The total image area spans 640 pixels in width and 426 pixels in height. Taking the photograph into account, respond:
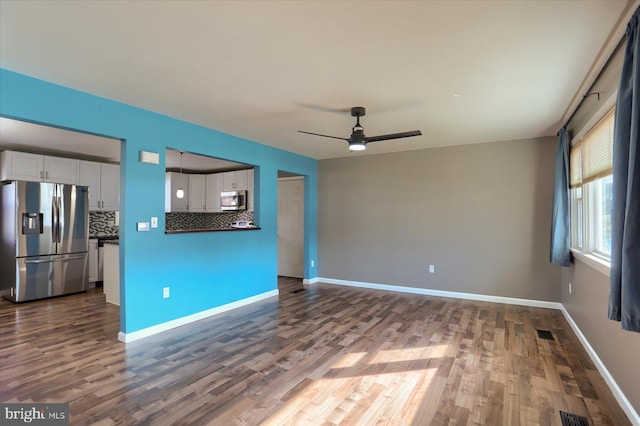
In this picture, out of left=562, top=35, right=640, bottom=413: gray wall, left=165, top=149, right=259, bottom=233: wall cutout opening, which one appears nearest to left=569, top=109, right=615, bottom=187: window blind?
left=562, top=35, right=640, bottom=413: gray wall

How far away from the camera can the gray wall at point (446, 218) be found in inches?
185

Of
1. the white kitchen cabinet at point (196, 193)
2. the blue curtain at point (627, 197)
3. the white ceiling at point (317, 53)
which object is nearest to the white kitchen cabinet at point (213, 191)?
the white kitchen cabinet at point (196, 193)

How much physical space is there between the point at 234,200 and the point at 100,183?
2444 millimetres

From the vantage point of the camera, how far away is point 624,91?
1.72 m

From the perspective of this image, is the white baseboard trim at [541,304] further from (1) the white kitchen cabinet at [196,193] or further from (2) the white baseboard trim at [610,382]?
(1) the white kitchen cabinet at [196,193]

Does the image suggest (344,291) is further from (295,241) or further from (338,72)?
(338,72)

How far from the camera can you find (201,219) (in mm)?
7836

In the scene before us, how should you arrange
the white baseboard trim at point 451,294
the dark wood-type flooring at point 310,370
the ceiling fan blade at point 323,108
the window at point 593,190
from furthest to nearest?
the white baseboard trim at point 451,294 → the ceiling fan blade at point 323,108 → the window at point 593,190 → the dark wood-type flooring at point 310,370

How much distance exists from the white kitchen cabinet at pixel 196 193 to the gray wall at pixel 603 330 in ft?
22.5

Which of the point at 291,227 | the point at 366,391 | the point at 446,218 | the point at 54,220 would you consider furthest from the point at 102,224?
the point at 446,218

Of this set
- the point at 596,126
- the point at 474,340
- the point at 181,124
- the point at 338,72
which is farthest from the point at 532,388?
the point at 181,124

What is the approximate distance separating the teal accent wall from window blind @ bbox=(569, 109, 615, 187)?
159 inches

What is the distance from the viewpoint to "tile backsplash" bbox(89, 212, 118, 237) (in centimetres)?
624

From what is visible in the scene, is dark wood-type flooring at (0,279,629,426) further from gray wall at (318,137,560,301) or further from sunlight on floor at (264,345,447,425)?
gray wall at (318,137,560,301)
